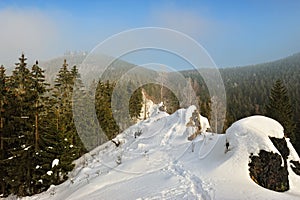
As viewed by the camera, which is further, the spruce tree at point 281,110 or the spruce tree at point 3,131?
the spruce tree at point 281,110

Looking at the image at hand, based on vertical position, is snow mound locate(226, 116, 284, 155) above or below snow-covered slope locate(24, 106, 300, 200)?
above

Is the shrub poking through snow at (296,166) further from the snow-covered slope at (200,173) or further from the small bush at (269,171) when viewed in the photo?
the small bush at (269,171)

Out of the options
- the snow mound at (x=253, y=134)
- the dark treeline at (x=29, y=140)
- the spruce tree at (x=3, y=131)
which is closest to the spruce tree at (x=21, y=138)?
the dark treeline at (x=29, y=140)

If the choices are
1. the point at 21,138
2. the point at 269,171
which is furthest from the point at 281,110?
the point at 21,138

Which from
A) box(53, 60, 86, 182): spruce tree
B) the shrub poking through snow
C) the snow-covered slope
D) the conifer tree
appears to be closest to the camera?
the snow-covered slope

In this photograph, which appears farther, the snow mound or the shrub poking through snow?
the shrub poking through snow

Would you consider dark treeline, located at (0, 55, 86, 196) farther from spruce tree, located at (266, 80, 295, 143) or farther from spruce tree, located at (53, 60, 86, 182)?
spruce tree, located at (266, 80, 295, 143)

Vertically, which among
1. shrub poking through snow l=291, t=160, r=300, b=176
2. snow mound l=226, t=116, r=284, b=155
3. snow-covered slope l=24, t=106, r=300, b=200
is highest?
snow mound l=226, t=116, r=284, b=155

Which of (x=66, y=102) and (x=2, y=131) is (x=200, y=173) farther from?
(x=66, y=102)

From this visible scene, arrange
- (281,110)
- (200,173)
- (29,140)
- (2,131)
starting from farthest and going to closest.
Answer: (281,110) → (2,131) → (29,140) → (200,173)

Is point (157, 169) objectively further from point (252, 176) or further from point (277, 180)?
point (277, 180)

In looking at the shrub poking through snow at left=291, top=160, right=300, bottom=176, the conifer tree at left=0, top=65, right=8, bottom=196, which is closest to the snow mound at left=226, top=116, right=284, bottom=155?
the shrub poking through snow at left=291, top=160, right=300, bottom=176

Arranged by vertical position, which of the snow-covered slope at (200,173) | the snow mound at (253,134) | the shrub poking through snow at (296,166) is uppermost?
the snow mound at (253,134)

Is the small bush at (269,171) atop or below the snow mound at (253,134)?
below
